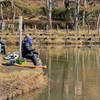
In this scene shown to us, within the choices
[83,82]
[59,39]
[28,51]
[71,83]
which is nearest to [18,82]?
[28,51]

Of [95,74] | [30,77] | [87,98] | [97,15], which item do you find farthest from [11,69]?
[97,15]

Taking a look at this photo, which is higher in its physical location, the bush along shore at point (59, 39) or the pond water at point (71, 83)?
the bush along shore at point (59, 39)

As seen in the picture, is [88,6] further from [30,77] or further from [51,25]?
[30,77]

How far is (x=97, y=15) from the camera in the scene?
185 feet

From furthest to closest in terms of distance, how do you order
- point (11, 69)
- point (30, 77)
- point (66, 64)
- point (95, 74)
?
1. point (66, 64)
2. point (95, 74)
3. point (11, 69)
4. point (30, 77)

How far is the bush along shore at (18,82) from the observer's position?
41.5ft

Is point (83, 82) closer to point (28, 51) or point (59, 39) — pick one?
point (28, 51)

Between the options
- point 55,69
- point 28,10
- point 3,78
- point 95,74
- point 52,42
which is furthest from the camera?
point 28,10

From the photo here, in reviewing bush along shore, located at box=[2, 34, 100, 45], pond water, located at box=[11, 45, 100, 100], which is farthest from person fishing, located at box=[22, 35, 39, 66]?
bush along shore, located at box=[2, 34, 100, 45]

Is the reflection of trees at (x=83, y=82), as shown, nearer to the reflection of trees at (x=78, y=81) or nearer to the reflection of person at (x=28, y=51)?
the reflection of trees at (x=78, y=81)

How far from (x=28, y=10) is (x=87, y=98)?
47.0 meters

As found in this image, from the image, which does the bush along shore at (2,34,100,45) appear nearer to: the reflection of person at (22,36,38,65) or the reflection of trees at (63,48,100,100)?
the reflection of trees at (63,48,100,100)

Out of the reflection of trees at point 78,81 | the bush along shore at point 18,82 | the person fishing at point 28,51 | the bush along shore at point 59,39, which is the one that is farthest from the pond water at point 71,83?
the bush along shore at point 59,39

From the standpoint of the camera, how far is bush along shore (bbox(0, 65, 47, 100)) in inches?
498
